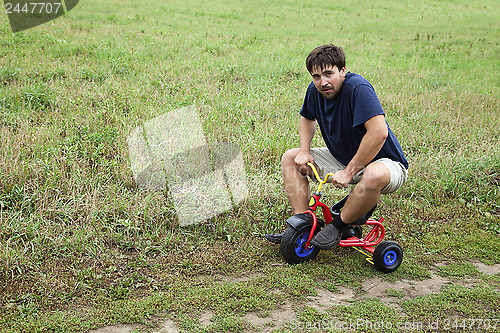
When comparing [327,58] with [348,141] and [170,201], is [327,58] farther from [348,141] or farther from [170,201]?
[170,201]

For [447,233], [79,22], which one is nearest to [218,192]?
[447,233]

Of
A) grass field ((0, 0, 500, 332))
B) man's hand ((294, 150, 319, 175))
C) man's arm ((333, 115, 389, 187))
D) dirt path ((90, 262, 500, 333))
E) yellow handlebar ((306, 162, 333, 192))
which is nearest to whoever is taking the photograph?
dirt path ((90, 262, 500, 333))

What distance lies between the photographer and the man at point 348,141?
3785mm

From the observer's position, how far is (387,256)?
13.6 ft

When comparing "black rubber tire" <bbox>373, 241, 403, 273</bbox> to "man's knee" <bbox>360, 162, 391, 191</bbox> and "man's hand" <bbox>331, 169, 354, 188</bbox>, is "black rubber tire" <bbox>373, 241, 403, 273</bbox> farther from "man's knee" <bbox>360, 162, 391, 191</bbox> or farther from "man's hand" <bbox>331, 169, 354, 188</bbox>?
"man's hand" <bbox>331, 169, 354, 188</bbox>

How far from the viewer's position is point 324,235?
4008mm

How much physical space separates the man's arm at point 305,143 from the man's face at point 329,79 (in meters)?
0.50

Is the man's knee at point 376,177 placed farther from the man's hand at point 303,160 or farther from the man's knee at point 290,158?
the man's knee at point 290,158

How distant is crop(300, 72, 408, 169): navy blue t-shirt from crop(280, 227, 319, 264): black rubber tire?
796mm

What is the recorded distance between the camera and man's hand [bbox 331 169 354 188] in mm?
3856

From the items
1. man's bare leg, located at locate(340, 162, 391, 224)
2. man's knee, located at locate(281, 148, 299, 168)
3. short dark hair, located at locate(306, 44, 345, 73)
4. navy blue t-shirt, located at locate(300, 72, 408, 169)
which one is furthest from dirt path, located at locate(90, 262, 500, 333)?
short dark hair, located at locate(306, 44, 345, 73)

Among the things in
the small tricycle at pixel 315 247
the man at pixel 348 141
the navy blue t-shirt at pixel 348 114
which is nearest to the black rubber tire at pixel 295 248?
the small tricycle at pixel 315 247

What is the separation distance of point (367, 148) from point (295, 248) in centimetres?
109

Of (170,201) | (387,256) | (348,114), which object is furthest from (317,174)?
(170,201)
